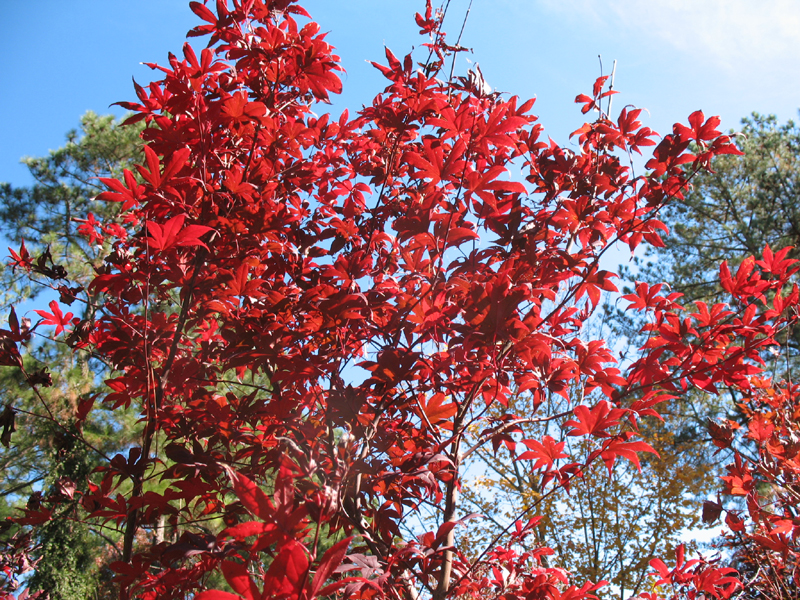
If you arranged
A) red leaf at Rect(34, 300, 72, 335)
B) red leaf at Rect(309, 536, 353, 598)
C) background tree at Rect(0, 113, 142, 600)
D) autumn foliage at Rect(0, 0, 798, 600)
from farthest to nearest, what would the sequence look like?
background tree at Rect(0, 113, 142, 600), red leaf at Rect(34, 300, 72, 335), autumn foliage at Rect(0, 0, 798, 600), red leaf at Rect(309, 536, 353, 598)

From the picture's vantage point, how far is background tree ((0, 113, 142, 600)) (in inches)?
231

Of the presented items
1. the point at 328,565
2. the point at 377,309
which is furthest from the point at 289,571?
the point at 377,309

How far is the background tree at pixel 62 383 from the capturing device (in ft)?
Result: 19.2

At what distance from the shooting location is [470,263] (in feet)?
4.76

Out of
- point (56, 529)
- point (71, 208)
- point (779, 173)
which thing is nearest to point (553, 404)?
point (779, 173)

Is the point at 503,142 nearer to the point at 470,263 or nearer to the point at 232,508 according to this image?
the point at 470,263

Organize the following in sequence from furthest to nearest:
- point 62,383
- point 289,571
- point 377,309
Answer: point 62,383
point 377,309
point 289,571

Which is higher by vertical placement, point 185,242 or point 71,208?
point 71,208

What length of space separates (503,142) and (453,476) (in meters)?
1.02

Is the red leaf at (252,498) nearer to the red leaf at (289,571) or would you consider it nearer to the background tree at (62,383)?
the red leaf at (289,571)

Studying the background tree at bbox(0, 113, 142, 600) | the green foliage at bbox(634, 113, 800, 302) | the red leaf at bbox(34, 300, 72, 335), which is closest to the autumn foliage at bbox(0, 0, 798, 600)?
the red leaf at bbox(34, 300, 72, 335)

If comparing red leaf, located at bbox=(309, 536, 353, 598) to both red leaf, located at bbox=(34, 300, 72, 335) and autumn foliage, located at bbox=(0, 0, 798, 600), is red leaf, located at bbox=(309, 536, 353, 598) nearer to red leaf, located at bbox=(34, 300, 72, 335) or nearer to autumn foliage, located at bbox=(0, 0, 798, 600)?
autumn foliage, located at bbox=(0, 0, 798, 600)

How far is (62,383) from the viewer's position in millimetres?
7328

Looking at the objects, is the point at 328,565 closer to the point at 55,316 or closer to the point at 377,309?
the point at 377,309
